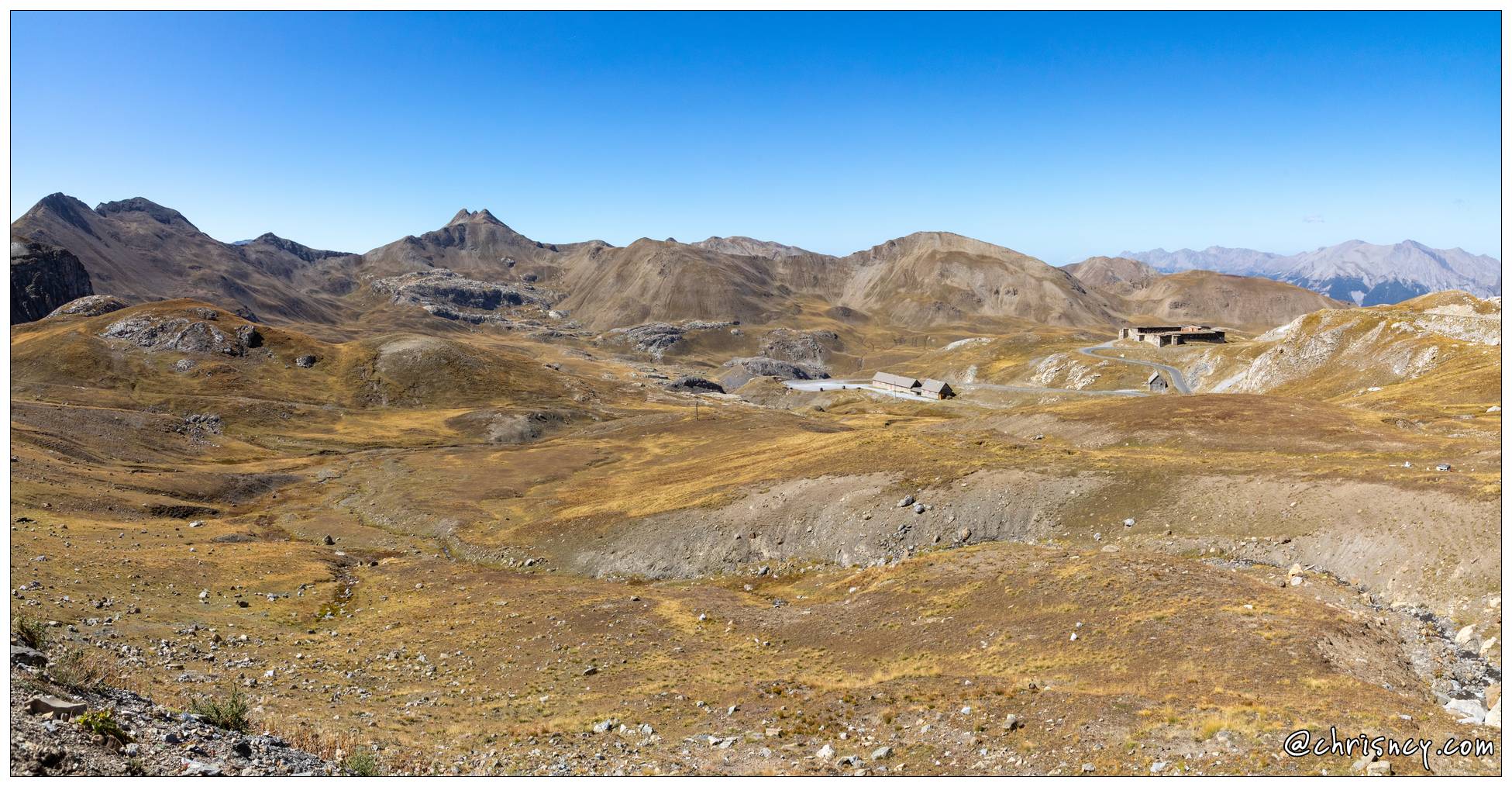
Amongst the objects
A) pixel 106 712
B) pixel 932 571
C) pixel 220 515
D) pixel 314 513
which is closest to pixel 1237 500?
pixel 932 571

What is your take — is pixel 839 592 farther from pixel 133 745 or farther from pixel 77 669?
pixel 77 669

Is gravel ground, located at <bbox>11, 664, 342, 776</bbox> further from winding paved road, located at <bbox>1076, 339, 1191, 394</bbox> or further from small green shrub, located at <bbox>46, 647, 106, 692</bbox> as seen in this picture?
winding paved road, located at <bbox>1076, 339, 1191, 394</bbox>

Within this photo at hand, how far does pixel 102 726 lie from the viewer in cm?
1753

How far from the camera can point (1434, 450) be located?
5447cm

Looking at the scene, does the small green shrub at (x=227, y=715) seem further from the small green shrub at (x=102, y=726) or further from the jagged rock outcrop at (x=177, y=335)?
the jagged rock outcrop at (x=177, y=335)

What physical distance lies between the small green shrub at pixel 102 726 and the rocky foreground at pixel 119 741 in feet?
0.06

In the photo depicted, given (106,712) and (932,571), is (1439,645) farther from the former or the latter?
(106,712)

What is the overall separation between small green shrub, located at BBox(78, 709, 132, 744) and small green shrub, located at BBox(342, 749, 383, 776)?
532cm

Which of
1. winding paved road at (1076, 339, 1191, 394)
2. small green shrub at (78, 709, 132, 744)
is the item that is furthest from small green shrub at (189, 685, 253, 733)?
winding paved road at (1076, 339, 1191, 394)

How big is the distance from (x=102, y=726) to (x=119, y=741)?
1.92 feet

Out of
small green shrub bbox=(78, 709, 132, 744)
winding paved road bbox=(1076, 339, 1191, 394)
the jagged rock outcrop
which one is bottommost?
small green shrub bbox=(78, 709, 132, 744)

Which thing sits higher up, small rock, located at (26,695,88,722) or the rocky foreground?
small rock, located at (26,695,88,722)

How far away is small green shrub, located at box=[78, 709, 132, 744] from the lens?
1733 centimetres

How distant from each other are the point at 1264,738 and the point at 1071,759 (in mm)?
5231
